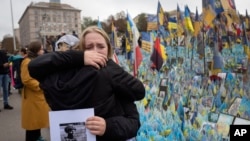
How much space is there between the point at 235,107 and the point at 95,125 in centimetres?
185

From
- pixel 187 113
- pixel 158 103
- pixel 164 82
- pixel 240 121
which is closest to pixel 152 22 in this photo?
pixel 164 82

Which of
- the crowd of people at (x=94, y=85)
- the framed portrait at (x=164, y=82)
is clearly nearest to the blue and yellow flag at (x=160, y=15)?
the framed portrait at (x=164, y=82)

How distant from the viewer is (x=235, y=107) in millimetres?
2805

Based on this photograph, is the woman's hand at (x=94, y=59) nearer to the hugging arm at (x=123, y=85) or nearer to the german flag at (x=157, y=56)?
the hugging arm at (x=123, y=85)

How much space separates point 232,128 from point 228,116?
22 cm

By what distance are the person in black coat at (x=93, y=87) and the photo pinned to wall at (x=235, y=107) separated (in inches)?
63.6

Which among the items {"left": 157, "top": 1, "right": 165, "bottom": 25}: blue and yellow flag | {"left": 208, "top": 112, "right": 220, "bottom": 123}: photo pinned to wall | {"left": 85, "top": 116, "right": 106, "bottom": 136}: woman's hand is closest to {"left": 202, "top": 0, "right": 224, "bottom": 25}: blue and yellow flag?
{"left": 208, "top": 112, "right": 220, "bottom": 123}: photo pinned to wall

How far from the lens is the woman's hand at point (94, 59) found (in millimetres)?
1340

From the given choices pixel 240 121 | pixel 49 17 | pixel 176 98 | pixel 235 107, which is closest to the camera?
pixel 240 121

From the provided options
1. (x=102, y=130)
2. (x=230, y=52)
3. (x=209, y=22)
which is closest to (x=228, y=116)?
(x=230, y=52)

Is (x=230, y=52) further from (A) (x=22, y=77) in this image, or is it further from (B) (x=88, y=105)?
(A) (x=22, y=77)

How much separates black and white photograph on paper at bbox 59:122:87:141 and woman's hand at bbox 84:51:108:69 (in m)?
0.25

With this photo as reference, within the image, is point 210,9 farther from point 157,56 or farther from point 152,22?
point 152,22

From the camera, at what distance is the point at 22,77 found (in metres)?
4.02
